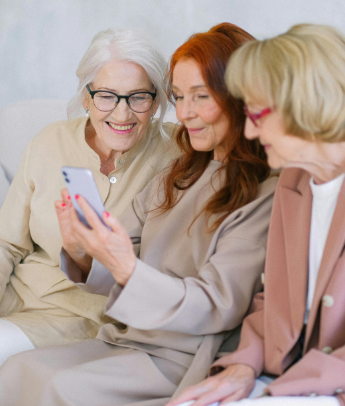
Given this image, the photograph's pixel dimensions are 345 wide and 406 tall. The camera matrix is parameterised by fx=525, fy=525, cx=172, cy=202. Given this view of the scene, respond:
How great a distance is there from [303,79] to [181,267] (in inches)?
25.9

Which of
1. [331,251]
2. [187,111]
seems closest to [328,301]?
[331,251]

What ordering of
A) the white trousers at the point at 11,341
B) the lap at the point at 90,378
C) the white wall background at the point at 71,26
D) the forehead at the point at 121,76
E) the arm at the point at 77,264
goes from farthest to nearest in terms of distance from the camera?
the white wall background at the point at 71,26
the forehead at the point at 121,76
the white trousers at the point at 11,341
the arm at the point at 77,264
the lap at the point at 90,378

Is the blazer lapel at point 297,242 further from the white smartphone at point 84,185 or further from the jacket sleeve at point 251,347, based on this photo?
the white smartphone at point 84,185

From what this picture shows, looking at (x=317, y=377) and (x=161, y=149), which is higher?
(x=161, y=149)

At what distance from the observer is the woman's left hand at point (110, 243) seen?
1.20m

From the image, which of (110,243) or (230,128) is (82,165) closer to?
(230,128)

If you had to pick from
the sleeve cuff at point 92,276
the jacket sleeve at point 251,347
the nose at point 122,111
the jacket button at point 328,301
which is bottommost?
the jacket sleeve at point 251,347

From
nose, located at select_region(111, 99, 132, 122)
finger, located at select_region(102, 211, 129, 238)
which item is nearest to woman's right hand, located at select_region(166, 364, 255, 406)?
finger, located at select_region(102, 211, 129, 238)

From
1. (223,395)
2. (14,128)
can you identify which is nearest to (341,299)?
(223,395)

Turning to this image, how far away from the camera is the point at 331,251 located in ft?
3.82

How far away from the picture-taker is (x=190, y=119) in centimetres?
152

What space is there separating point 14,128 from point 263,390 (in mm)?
1659

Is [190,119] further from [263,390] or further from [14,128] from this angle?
[14,128]

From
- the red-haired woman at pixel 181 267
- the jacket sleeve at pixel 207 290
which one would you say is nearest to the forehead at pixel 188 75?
the red-haired woman at pixel 181 267
